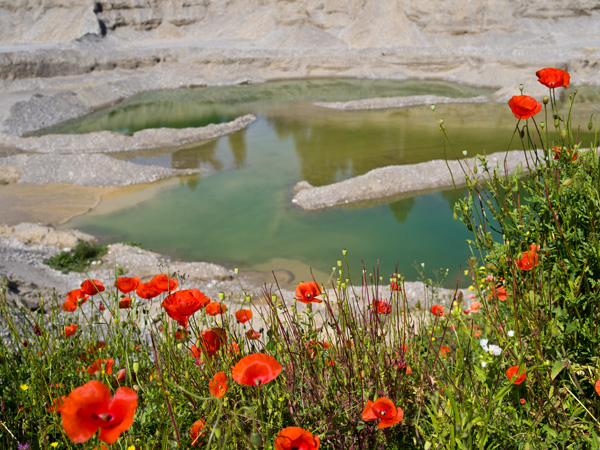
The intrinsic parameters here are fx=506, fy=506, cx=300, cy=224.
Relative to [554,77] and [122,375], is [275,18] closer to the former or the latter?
[554,77]

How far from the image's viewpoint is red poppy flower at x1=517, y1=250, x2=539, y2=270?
1.90 meters

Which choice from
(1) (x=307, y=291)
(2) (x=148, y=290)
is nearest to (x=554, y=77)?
(1) (x=307, y=291)

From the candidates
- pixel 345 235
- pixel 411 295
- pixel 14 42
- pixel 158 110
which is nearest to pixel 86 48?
pixel 14 42

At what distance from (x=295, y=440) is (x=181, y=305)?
54 cm

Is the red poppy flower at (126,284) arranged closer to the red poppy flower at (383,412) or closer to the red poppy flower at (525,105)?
the red poppy flower at (383,412)

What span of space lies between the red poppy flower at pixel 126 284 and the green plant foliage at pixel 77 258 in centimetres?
608

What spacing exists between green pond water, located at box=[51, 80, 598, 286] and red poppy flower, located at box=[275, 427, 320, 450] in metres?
1.70

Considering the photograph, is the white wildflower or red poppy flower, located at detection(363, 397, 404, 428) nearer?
red poppy flower, located at detection(363, 397, 404, 428)

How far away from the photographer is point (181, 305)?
1.59m

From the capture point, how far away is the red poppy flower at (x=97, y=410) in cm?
108

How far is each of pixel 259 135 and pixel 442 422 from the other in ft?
50.1

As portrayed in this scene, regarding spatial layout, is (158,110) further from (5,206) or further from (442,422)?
(442,422)

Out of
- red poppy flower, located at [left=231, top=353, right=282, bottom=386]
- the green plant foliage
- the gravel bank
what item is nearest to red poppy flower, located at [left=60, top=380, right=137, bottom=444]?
red poppy flower, located at [left=231, top=353, right=282, bottom=386]

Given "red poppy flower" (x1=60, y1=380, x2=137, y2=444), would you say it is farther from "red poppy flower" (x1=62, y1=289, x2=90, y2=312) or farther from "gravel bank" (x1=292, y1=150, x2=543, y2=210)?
"gravel bank" (x1=292, y1=150, x2=543, y2=210)
